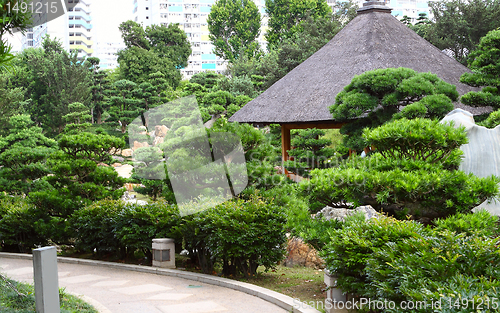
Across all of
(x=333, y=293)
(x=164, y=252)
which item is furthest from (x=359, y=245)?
(x=164, y=252)

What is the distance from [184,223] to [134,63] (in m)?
28.1

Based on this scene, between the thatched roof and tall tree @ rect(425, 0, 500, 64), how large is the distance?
781 cm

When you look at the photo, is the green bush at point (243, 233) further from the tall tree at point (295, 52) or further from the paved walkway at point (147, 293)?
the tall tree at point (295, 52)

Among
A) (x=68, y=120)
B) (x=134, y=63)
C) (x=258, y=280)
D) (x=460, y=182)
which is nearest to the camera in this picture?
(x=460, y=182)

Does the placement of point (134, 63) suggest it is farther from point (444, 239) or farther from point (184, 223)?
point (444, 239)

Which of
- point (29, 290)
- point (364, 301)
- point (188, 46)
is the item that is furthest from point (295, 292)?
point (188, 46)

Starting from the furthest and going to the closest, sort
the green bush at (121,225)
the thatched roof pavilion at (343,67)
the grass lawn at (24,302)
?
the thatched roof pavilion at (343,67) < the green bush at (121,225) < the grass lawn at (24,302)

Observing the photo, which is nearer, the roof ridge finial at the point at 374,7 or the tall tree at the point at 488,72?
the tall tree at the point at 488,72

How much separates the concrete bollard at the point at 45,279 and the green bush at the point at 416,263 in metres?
2.46

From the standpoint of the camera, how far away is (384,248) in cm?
368

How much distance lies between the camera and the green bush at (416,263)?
2.73m

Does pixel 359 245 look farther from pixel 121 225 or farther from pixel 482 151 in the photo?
pixel 121 225

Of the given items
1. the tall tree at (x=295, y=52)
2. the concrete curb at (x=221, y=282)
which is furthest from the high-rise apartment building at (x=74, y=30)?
the concrete curb at (x=221, y=282)

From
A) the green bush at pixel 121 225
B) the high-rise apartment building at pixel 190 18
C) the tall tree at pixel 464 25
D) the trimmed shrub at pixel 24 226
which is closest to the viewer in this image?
the green bush at pixel 121 225
